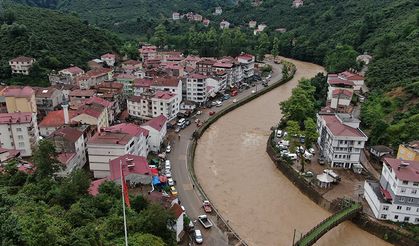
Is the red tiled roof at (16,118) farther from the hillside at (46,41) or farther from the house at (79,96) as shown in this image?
the hillside at (46,41)

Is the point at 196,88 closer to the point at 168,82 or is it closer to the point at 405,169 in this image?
the point at 168,82

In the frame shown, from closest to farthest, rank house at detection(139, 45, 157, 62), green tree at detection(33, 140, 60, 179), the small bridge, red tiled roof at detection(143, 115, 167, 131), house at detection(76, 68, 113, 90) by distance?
the small bridge → green tree at detection(33, 140, 60, 179) → red tiled roof at detection(143, 115, 167, 131) → house at detection(76, 68, 113, 90) → house at detection(139, 45, 157, 62)

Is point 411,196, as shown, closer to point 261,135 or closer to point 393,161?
point 393,161

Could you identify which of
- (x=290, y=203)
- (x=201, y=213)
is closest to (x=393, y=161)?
(x=290, y=203)

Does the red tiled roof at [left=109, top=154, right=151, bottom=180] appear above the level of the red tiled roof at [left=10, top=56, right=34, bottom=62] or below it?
below

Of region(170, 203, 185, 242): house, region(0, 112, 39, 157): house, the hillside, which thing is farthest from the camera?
the hillside

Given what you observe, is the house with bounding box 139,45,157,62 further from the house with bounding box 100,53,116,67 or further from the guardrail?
the guardrail

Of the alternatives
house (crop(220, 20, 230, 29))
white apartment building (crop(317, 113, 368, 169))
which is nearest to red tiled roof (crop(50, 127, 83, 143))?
white apartment building (crop(317, 113, 368, 169))
